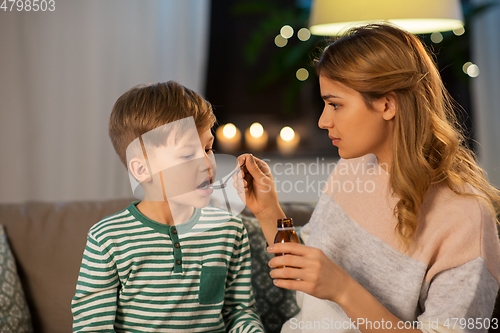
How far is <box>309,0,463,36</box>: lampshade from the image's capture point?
1.51 m

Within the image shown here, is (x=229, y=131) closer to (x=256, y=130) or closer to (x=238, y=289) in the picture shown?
(x=256, y=130)

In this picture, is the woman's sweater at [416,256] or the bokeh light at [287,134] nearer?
the woman's sweater at [416,256]

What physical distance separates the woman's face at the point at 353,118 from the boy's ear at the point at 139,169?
1.51 feet

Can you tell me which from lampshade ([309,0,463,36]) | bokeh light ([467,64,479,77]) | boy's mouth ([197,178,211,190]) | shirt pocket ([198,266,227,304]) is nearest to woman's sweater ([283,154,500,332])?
shirt pocket ([198,266,227,304])

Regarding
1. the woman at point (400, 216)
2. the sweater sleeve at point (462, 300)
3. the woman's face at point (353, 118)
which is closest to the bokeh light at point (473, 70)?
the woman at point (400, 216)

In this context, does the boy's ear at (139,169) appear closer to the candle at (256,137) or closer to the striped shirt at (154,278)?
the striped shirt at (154,278)

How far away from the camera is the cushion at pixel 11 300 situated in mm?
1329

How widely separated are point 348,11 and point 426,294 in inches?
39.3

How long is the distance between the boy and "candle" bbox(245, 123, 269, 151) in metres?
1.79

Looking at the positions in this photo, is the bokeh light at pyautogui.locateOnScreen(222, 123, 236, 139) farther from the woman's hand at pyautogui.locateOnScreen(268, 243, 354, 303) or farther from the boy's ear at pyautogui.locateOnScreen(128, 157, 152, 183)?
the woman's hand at pyautogui.locateOnScreen(268, 243, 354, 303)

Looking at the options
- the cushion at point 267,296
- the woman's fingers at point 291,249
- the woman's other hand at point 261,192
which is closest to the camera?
the woman's fingers at point 291,249

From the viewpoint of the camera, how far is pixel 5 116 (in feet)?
8.94

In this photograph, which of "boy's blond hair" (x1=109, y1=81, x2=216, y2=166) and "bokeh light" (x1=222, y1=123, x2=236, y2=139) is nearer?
"boy's blond hair" (x1=109, y1=81, x2=216, y2=166)

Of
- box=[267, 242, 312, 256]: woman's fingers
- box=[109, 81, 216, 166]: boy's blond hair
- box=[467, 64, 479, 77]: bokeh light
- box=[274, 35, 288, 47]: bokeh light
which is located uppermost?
box=[274, 35, 288, 47]: bokeh light
